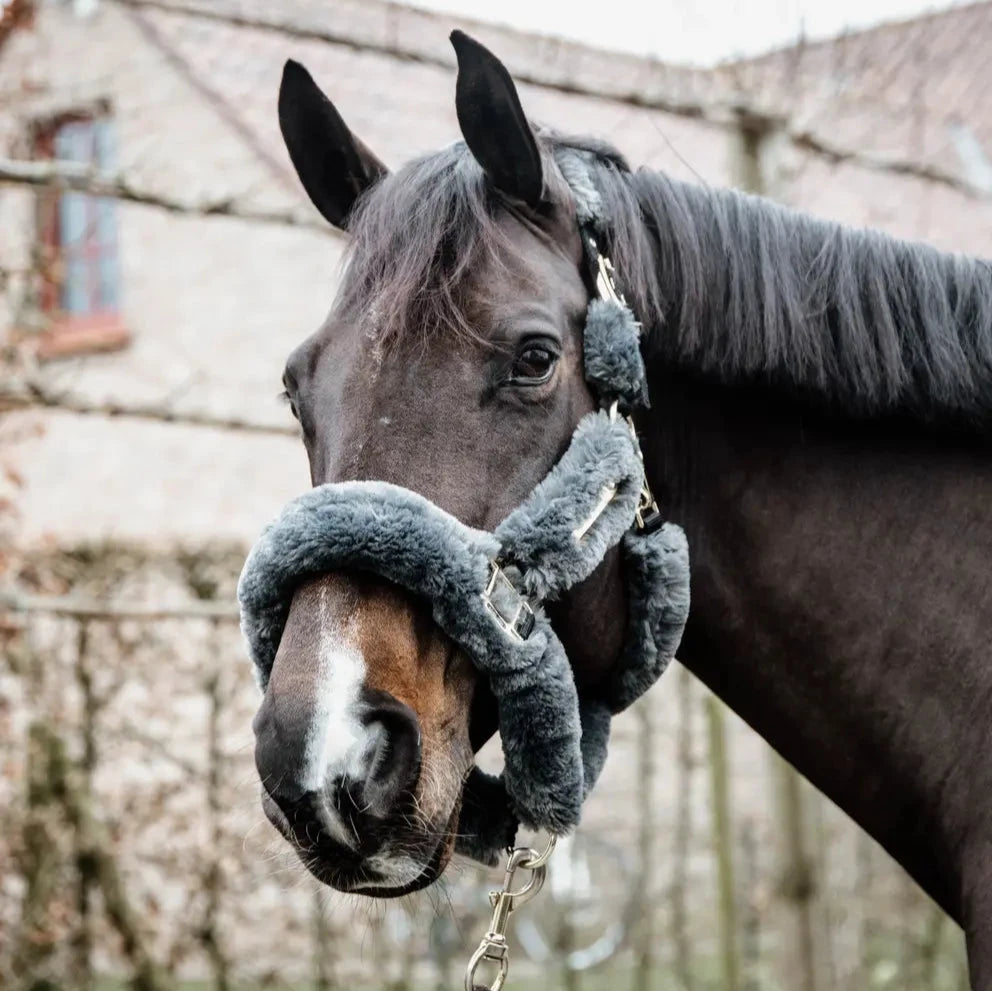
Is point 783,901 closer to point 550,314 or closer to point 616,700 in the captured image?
point 616,700

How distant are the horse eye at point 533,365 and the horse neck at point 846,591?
1.06ft

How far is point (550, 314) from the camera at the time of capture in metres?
2.12

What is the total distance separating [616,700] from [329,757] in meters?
0.68

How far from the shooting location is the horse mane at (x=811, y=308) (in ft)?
7.33

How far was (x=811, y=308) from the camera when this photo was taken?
7.54 ft

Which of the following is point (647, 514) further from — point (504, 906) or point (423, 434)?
point (504, 906)

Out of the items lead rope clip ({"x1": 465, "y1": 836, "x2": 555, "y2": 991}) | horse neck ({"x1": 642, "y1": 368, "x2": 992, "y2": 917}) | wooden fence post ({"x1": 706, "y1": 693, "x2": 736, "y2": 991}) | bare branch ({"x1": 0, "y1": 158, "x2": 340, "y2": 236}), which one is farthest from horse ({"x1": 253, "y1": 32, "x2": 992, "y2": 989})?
wooden fence post ({"x1": 706, "y1": 693, "x2": 736, "y2": 991})

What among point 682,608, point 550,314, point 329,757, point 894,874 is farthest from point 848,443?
point 894,874

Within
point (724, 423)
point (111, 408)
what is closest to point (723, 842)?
point (724, 423)

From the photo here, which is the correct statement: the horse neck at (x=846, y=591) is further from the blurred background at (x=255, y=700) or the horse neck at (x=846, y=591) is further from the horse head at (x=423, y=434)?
the blurred background at (x=255, y=700)

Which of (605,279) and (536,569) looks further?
(605,279)

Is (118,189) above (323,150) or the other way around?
above

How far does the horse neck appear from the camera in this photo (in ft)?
7.33

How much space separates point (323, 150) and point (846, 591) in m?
1.35
